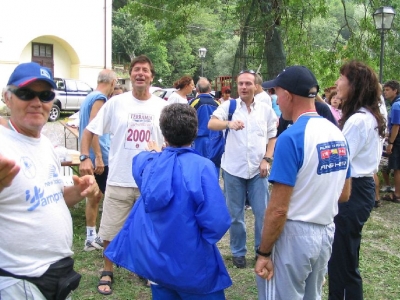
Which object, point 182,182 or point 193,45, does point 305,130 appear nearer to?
point 182,182

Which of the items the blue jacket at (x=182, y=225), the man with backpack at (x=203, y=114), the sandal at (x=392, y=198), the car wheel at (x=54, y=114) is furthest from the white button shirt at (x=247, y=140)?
the car wheel at (x=54, y=114)

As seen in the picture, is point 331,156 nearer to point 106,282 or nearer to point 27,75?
point 27,75

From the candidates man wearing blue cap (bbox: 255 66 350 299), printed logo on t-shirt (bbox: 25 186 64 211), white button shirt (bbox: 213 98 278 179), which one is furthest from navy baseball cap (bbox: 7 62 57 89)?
white button shirt (bbox: 213 98 278 179)

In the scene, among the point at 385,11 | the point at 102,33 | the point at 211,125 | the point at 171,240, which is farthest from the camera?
the point at 102,33

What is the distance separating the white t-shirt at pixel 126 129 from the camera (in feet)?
12.2

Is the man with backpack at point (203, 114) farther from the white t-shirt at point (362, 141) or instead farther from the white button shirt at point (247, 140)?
the white t-shirt at point (362, 141)

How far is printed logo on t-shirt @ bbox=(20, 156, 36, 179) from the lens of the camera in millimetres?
1840

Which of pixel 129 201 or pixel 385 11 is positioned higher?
pixel 385 11

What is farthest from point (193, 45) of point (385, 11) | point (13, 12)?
point (385, 11)

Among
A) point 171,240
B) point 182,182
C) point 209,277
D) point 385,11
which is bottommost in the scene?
point 209,277

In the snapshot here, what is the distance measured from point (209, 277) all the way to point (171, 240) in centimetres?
32

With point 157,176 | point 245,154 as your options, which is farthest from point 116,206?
point 157,176

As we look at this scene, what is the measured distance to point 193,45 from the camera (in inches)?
1836

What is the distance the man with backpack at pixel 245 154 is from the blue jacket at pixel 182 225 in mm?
1806
